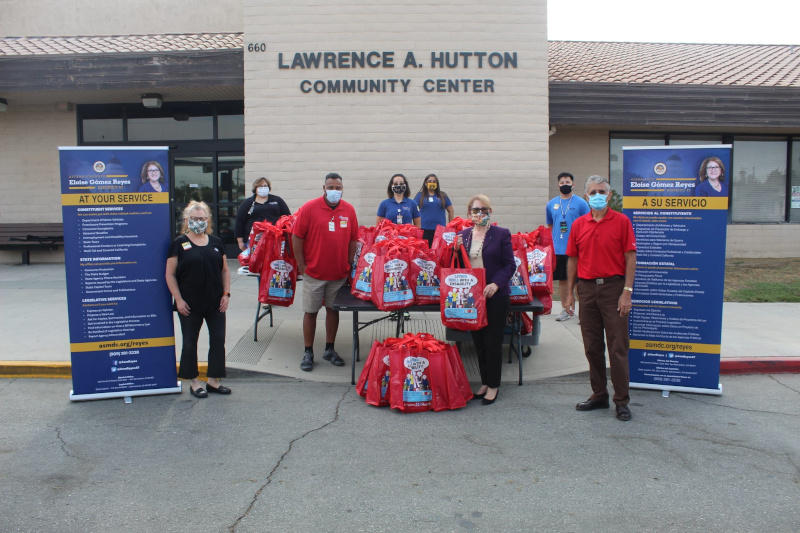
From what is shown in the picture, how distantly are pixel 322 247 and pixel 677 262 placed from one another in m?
3.50

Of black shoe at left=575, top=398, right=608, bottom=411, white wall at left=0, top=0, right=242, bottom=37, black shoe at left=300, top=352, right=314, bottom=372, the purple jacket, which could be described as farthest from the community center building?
black shoe at left=575, top=398, right=608, bottom=411

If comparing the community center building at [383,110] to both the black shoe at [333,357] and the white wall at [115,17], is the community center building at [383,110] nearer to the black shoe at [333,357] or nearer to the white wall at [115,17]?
the white wall at [115,17]

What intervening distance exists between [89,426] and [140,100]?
11.1 meters

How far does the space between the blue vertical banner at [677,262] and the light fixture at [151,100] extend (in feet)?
35.6

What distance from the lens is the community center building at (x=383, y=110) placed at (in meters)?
12.0

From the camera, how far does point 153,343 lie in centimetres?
588

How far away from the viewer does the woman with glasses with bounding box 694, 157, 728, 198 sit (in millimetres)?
5824

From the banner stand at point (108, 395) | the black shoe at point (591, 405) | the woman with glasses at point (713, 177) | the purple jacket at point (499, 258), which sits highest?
the woman with glasses at point (713, 177)

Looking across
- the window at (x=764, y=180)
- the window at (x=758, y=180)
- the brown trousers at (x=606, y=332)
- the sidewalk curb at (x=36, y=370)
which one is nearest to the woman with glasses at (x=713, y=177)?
the brown trousers at (x=606, y=332)

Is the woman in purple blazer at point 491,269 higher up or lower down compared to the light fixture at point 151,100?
lower down

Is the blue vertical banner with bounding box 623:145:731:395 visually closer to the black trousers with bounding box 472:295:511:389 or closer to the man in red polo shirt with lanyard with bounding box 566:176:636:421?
the man in red polo shirt with lanyard with bounding box 566:176:636:421

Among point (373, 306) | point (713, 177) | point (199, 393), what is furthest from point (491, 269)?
point (199, 393)

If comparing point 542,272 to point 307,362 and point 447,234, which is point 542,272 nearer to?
point 447,234

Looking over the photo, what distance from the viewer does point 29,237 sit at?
1392cm
